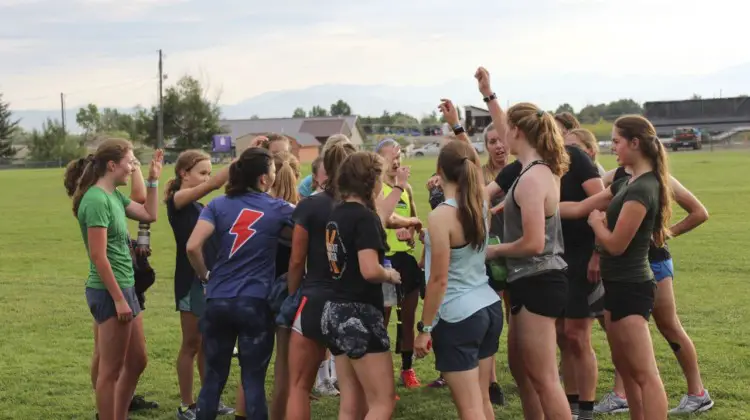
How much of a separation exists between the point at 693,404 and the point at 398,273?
267cm

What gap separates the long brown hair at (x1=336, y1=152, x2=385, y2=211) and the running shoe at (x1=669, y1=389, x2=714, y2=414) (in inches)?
122

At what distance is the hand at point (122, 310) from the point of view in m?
5.05

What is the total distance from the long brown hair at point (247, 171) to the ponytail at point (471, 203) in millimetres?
1272

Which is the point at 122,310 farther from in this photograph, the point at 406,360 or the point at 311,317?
the point at 406,360

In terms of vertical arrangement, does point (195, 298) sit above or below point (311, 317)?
below

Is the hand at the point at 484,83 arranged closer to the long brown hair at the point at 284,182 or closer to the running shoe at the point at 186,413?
the long brown hair at the point at 284,182

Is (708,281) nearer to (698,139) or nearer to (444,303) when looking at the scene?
(444,303)

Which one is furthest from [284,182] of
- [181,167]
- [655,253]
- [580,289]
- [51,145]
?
[51,145]

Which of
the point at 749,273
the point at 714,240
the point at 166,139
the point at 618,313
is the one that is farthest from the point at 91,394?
the point at 166,139

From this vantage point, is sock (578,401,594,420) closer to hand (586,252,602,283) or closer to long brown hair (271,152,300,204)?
hand (586,252,602,283)

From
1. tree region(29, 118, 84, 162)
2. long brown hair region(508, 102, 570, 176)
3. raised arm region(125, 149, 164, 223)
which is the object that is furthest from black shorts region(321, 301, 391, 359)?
tree region(29, 118, 84, 162)

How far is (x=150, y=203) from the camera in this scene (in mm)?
5867

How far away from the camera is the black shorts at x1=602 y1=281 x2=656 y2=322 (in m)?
4.73

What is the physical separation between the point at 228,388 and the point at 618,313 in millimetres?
3641
